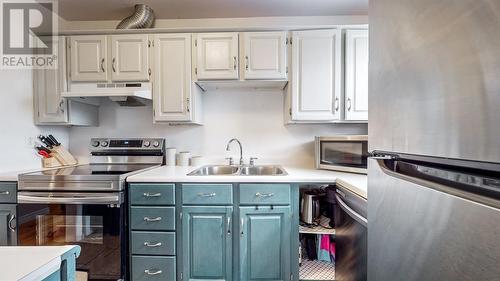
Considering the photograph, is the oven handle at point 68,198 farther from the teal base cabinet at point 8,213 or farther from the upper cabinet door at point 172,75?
the upper cabinet door at point 172,75

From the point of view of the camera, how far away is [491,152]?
0.35 m

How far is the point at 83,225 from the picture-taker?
1.60 metres

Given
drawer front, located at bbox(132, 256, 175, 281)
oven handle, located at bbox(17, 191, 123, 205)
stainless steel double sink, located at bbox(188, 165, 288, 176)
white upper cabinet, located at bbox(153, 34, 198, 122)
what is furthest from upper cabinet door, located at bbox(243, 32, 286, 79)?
drawer front, located at bbox(132, 256, 175, 281)

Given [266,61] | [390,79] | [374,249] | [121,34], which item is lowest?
[374,249]

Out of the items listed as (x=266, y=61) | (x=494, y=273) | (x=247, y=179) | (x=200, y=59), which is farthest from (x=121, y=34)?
(x=494, y=273)

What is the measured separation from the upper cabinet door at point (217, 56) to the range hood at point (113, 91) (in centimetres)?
50

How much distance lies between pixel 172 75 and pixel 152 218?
117 centimetres

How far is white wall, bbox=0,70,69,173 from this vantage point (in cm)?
182

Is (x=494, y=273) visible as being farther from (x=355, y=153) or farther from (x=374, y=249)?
(x=355, y=153)

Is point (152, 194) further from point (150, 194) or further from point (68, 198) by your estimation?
point (68, 198)

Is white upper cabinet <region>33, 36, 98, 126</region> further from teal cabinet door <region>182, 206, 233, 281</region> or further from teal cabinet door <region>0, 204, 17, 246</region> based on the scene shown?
teal cabinet door <region>182, 206, 233, 281</region>

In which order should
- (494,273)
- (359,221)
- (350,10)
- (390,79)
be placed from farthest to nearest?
(350,10) < (359,221) < (390,79) < (494,273)

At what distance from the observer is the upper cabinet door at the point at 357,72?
1885 mm

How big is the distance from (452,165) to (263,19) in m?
2.26
